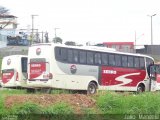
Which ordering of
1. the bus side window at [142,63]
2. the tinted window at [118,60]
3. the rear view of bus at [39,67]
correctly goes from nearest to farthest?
the rear view of bus at [39,67] < the tinted window at [118,60] < the bus side window at [142,63]

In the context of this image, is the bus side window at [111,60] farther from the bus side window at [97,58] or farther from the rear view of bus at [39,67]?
the rear view of bus at [39,67]

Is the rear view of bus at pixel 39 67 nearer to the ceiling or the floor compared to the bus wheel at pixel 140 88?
nearer to the ceiling

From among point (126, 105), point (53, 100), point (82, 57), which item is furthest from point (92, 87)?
point (53, 100)

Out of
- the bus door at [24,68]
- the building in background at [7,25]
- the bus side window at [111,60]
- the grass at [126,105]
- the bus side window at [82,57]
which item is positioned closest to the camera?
the grass at [126,105]

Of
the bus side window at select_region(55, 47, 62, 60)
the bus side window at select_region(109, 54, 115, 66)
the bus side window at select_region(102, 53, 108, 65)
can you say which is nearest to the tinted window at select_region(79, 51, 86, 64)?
the bus side window at select_region(55, 47, 62, 60)

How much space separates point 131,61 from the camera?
2702 centimetres

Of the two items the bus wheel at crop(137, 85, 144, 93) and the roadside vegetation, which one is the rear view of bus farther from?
the roadside vegetation

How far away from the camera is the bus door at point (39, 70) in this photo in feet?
71.1

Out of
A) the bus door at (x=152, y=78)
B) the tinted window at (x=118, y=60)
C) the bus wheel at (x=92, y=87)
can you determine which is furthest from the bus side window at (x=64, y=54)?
the bus door at (x=152, y=78)

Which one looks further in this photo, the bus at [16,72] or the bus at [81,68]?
the bus at [16,72]

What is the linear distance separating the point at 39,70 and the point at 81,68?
2.28 meters

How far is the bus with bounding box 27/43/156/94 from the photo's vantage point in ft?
71.3

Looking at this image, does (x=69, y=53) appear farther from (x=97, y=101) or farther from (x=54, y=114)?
(x=54, y=114)

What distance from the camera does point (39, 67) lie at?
869 inches
